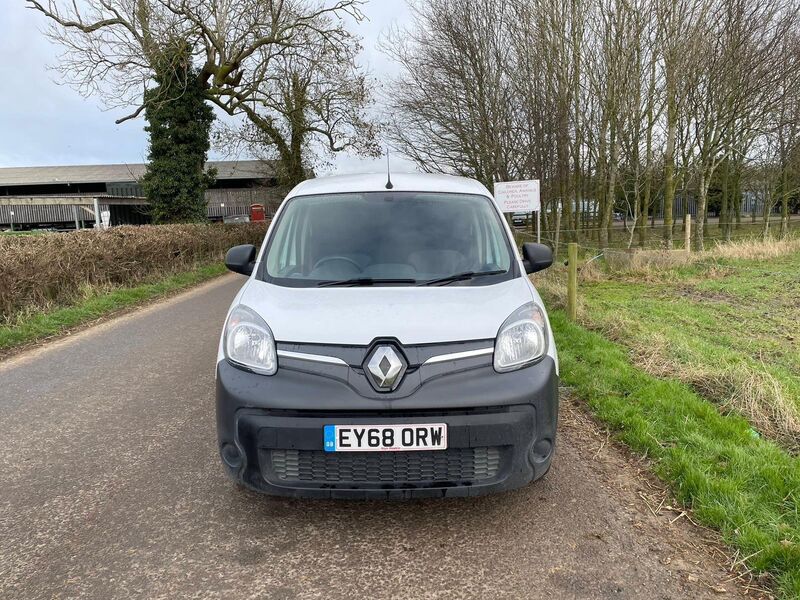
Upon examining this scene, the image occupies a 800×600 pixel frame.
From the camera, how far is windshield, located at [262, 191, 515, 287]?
3377 mm

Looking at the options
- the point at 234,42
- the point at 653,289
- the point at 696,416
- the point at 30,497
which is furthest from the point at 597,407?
the point at 234,42

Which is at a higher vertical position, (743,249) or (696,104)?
(696,104)

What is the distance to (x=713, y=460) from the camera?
3.35m

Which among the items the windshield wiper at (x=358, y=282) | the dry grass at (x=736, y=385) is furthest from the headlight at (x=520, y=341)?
the dry grass at (x=736, y=385)

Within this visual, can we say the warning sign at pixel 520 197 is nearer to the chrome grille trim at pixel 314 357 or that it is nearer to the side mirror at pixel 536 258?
the side mirror at pixel 536 258

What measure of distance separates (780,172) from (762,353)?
24752 millimetres

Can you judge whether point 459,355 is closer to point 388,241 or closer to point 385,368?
point 385,368

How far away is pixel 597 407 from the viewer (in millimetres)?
4484

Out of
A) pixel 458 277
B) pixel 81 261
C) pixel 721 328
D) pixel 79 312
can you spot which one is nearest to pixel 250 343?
pixel 458 277

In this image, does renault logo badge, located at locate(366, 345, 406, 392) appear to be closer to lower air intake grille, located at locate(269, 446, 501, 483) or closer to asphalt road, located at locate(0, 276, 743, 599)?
lower air intake grille, located at locate(269, 446, 501, 483)

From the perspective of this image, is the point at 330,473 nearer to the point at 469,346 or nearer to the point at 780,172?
the point at 469,346

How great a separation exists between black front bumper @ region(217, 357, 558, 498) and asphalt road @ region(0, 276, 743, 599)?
0.32 meters

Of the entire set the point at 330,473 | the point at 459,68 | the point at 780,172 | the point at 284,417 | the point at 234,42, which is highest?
the point at 234,42

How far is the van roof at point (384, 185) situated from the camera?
392 centimetres
